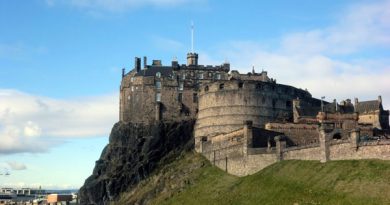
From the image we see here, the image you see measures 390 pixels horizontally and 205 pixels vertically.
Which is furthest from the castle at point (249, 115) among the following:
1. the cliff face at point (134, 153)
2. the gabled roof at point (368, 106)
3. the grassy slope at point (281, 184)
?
the cliff face at point (134, 153)

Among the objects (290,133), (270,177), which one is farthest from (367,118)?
(270,177)

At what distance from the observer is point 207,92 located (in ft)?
336

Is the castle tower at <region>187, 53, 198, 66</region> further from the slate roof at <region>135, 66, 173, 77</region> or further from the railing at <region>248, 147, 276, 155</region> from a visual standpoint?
the railing at <region>248, 147, 276, 155</region>

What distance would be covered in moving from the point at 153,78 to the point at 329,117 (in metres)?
37.3

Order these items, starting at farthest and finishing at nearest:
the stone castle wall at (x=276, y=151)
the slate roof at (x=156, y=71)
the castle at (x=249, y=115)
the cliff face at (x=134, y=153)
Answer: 1. the slate roof at (x=156, y=71)
2. the cliff face at (x=134, y=153)
3. the castle at (x=249, y=115)
4. the stone castle wall at (x=276, y=151)

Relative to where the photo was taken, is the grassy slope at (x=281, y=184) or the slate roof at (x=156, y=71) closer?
the grassy slope at (x=281, y=184)

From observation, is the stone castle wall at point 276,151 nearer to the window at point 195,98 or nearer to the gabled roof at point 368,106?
the window at point 195,98

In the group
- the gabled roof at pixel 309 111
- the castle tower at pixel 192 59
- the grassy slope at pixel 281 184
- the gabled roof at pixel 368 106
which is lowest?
the grassy slope at pixel 281 184

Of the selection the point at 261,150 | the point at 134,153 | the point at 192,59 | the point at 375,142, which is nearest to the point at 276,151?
the point at 261,150

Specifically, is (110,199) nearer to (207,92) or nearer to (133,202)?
(133,202)

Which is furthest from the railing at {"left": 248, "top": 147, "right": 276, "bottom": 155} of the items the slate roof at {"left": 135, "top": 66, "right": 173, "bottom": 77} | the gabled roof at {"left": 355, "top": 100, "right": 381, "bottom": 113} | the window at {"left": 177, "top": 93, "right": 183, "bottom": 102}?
the slate roof at {"left": 135, "top": 66, "right": 173, "bottom": 77}

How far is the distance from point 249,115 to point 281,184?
3414 cm

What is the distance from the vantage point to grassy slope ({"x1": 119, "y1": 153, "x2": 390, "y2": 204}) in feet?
172

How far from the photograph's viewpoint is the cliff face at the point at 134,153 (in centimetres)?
10762
